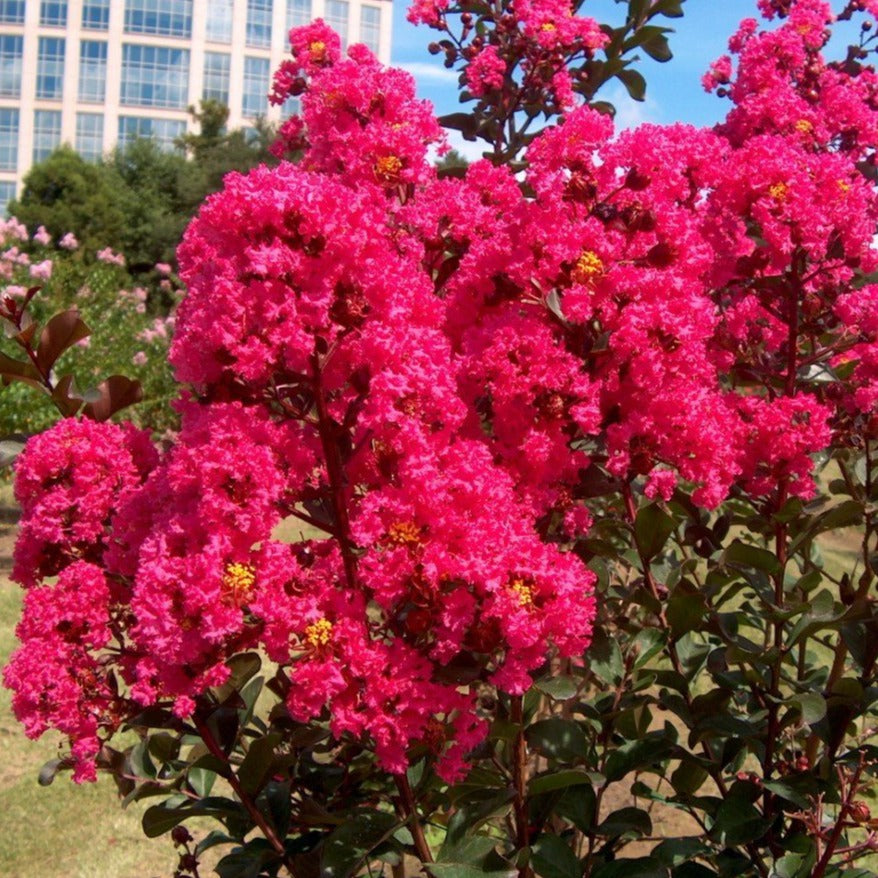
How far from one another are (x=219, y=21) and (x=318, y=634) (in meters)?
42.1

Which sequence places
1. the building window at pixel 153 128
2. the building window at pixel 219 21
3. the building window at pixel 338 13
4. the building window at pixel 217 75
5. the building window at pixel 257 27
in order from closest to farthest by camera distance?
the building window at pixel 153 128, the building window at pixel 217 75, the building window at pixel 257 27, the building window at pixel 219 21, the building window at pixel 338 13

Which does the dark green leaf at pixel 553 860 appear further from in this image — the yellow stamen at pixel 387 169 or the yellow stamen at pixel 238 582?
the yellow stamen at pixel 387 169

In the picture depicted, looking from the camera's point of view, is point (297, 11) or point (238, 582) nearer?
point (238, 582)

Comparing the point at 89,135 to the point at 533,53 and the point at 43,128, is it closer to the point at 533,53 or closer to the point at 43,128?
the point at 43,128

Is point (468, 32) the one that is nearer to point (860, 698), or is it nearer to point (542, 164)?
point (542, 164)

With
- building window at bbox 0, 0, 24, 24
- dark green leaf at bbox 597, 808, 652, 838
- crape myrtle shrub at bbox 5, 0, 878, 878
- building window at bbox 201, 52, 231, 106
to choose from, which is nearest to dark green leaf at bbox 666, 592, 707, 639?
crape myrtle shrub at bbox 5, 0, 878, 878

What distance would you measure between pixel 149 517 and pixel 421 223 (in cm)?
59

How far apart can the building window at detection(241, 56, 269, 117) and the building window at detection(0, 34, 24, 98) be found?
8.25 metres

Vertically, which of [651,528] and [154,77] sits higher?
[154,77]

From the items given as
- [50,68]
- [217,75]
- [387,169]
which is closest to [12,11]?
[50,68]

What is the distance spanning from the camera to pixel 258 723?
5.92 feet

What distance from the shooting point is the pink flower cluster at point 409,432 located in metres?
1.19

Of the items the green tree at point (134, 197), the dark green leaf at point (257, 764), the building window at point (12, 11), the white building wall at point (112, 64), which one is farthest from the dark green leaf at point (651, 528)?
the building window at point (12, 11)

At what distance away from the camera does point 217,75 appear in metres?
38.9
